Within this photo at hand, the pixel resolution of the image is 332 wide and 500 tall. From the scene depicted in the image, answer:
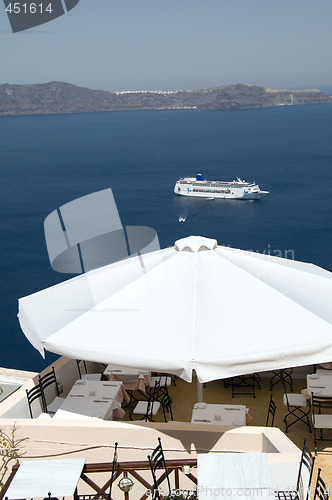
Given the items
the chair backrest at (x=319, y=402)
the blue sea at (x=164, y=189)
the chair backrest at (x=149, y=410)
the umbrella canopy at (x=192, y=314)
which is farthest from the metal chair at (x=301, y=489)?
the blue sea at (x=164, y=189)

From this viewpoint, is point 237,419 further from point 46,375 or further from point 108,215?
point 108,215

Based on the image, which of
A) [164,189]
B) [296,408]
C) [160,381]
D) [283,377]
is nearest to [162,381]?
[160,381]

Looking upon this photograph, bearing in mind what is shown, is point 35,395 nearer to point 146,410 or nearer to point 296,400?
point 146,410

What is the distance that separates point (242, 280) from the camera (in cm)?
504

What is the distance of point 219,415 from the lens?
201 inches

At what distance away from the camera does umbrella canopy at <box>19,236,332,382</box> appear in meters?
4.18

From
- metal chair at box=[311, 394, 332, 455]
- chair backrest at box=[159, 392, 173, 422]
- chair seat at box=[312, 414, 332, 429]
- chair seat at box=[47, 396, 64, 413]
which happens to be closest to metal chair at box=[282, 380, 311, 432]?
metal chair at box=[311, 394, 332, 455]

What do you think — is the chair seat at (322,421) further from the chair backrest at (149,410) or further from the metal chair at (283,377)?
the chair backrest at (149,410)

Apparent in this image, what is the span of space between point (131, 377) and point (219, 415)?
1.30 meters

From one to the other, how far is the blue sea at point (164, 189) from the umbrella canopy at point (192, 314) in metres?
23.4

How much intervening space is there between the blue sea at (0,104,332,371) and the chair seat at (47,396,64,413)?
22746 millimetres

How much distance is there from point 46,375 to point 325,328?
279cm

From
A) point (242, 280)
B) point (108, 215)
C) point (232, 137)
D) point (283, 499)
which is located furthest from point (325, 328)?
point (232, 137)

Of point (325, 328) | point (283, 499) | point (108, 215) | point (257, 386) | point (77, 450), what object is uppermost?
point (325, 328)
